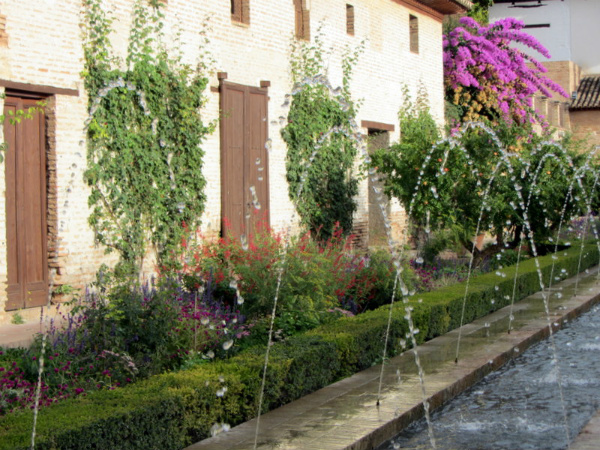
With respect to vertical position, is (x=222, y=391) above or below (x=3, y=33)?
below

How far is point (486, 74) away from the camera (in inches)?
952

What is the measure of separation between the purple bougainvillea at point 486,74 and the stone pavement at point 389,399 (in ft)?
46.1

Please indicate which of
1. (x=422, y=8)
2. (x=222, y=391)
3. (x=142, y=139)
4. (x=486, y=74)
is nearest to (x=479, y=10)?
(x=486, y=74)

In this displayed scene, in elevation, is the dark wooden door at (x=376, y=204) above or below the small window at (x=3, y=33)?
below

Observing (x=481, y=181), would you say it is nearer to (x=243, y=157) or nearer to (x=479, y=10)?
(x=243, y=157)

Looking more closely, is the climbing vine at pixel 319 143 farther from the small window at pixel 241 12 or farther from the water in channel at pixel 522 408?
the water in channel at pixel 522 408

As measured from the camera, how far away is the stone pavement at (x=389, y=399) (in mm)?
5289

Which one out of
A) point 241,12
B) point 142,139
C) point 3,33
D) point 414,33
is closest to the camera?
point 3,33

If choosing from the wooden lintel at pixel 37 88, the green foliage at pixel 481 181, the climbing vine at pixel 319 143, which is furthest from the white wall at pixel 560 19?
the wooden lintel at pixel 37 88

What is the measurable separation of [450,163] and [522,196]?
169 cm

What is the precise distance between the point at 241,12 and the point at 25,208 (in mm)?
5561

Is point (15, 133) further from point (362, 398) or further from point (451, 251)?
point (451, 251)

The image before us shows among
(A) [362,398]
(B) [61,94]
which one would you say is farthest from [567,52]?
(A) [362,398]

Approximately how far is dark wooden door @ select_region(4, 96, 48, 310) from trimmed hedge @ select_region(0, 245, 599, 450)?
386 centimetres
